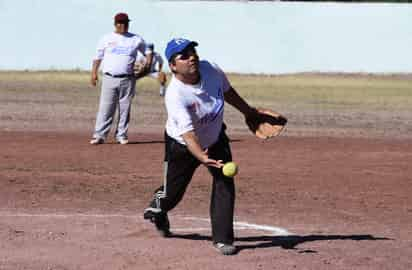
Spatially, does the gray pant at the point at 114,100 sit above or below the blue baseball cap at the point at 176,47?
below

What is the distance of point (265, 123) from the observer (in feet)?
32.8

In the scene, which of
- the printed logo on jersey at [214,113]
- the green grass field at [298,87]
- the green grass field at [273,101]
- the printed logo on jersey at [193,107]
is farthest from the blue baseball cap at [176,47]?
the green grass field at [298,87]

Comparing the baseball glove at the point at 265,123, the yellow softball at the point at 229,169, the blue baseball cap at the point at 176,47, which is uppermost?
the blue baseball cap at the point at 176,47

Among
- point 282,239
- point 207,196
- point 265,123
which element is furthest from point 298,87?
point 265,123

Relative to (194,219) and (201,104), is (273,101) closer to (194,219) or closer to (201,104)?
(194,219)

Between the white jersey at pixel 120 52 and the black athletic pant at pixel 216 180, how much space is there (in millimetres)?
7976

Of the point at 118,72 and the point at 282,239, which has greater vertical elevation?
the point at 282,239

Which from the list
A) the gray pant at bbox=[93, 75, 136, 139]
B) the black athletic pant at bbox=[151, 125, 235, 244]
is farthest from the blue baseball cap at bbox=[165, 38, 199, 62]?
the gray pant at bbox=[93, 75, 136, 139]

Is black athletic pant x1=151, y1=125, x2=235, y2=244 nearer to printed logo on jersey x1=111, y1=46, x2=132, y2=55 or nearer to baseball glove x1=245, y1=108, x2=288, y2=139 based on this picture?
baseball glove x1=245, y1=108, x2=288, y2=139

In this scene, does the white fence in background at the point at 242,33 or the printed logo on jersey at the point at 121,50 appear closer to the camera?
the printed logo on jersey at the point at 121,50

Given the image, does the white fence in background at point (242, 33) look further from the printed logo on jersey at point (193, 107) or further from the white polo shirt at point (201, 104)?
the printed logo on jersey at point (193, 107)

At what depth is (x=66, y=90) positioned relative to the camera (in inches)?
1200

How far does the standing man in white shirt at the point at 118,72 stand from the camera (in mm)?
17828

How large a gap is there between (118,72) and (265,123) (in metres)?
8.10
